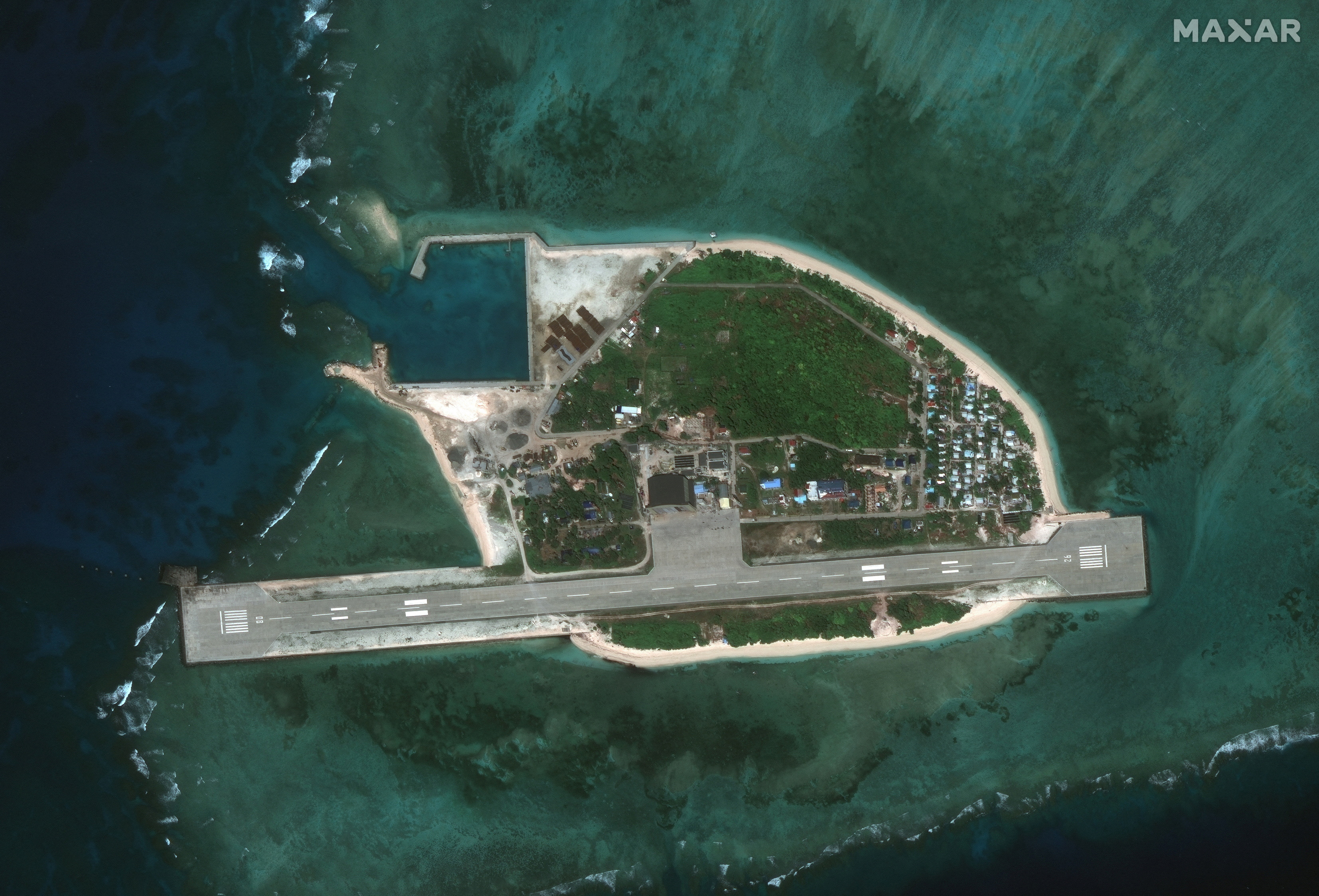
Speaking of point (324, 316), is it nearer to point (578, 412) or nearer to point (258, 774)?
point (578, 412)

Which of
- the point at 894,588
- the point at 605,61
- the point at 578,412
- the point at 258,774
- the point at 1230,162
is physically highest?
the point at 605,61

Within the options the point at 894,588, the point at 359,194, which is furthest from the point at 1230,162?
the point at 359,194

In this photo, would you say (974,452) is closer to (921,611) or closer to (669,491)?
(921,611)

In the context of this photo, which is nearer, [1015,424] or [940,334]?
[1015,424]

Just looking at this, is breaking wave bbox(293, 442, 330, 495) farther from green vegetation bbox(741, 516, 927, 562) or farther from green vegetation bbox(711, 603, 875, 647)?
green vegetation bbox(741, 516, 927, 562)

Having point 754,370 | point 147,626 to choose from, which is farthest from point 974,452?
point 147,626

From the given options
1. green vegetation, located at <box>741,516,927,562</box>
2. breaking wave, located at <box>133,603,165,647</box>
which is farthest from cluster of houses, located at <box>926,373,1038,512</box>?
breaking wave, located at <box>133,603,165,647</box>
